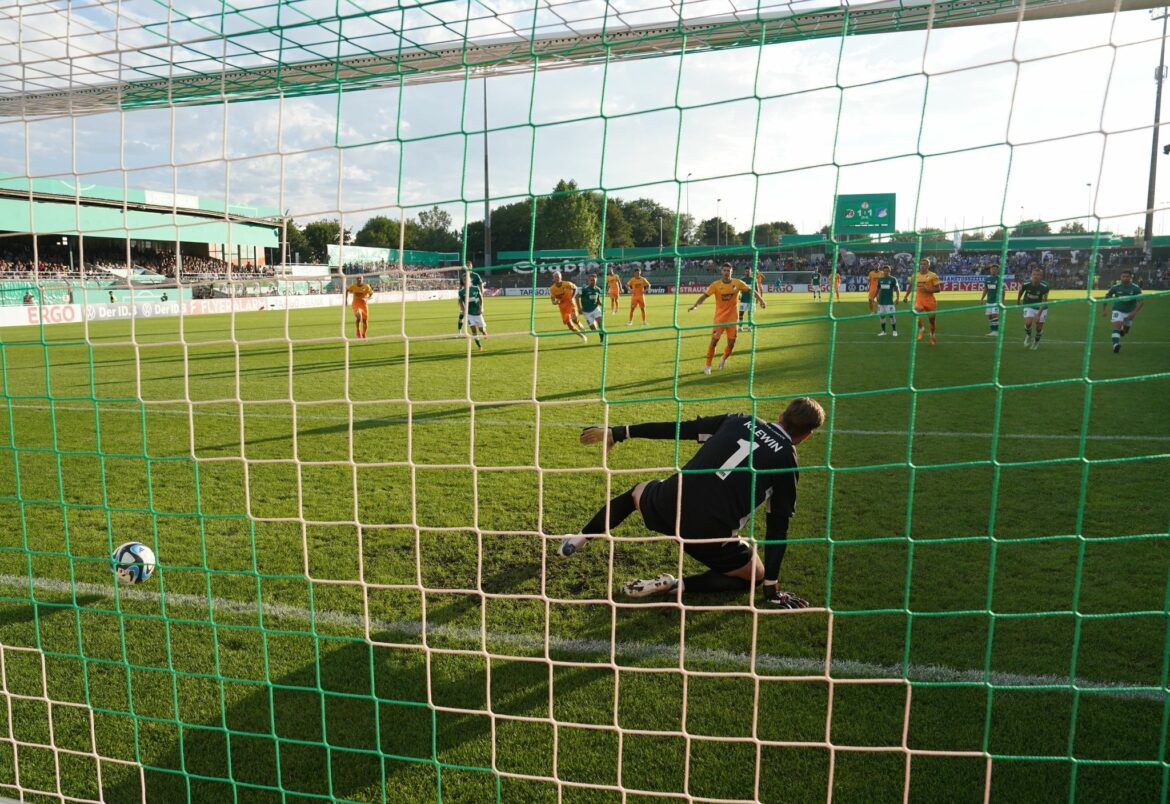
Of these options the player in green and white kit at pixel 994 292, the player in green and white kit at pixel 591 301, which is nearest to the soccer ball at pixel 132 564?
Result: the player in green and white kit at pixel 994 292

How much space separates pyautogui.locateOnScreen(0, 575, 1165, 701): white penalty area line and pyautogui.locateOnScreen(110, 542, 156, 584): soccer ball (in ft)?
0.26

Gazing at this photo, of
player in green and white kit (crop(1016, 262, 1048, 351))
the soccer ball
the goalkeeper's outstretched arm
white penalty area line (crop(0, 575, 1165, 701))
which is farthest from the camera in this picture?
player in green and white kit (crop(1016, 262, 1048, 351))

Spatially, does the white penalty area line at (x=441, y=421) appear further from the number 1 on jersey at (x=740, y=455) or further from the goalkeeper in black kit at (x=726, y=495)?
the number 1 on jersey at (x=740, y=455)

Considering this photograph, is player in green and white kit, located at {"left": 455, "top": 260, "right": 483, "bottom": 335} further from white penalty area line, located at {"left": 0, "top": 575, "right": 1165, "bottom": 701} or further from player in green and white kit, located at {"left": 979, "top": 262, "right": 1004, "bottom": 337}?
player in green and white kit, located at {"left": 979, "top": 262, "right": 1004, "bottom": 337}

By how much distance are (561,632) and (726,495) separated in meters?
1.03

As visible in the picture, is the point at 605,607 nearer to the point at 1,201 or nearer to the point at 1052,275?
the point at 1052,275

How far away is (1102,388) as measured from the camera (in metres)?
9.92

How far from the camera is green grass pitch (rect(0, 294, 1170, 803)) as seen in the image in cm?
271

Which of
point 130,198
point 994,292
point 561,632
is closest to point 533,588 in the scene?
point 561,632

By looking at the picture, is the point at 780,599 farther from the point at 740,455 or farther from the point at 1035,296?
the point at 1035,296

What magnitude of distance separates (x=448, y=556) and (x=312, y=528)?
3.56 feet

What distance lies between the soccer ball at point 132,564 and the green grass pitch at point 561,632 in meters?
0.10

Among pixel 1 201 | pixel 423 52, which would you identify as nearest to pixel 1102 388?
pixel 423 52

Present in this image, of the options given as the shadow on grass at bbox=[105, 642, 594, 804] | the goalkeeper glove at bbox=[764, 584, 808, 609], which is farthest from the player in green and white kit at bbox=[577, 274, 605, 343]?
the shadow on grass at bbox=[105, 642, 594, 804]
